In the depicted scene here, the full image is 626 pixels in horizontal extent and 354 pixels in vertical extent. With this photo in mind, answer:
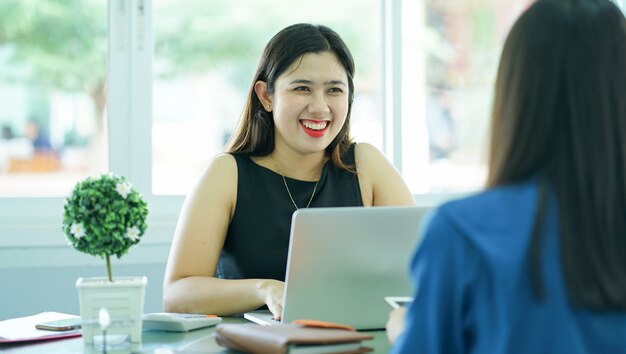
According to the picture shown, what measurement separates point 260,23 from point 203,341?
6.87ft

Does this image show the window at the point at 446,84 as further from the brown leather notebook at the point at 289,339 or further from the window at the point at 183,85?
the brown leather notebook at the point at 289,339

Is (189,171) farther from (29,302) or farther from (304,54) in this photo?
(304,54)

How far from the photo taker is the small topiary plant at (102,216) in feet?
5.34

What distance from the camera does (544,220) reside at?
1080mm

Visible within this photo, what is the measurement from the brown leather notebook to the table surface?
51 millimetres

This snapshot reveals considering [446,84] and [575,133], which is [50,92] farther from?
[575,133]

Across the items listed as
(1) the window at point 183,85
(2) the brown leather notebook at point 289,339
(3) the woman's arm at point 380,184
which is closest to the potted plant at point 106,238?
(2) the brown leather notebook at point 289,339

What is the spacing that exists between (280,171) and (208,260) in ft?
1.25

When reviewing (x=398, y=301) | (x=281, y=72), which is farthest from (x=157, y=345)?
(x=281, y=72)

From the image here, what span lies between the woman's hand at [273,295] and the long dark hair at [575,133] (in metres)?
0.86

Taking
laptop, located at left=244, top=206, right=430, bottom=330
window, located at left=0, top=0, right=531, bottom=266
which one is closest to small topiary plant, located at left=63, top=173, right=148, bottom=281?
laptop, located at left=244, top=206, right=430, bottom=330

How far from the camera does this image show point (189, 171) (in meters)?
3.59

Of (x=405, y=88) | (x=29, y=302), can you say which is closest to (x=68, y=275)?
(x=29, y=302)

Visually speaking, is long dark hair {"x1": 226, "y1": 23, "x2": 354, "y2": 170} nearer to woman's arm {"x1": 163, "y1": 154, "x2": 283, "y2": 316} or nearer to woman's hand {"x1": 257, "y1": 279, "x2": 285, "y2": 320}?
woman's arm {"x1": 163, "y1": 154, "x2": 283, "y2": 316}
